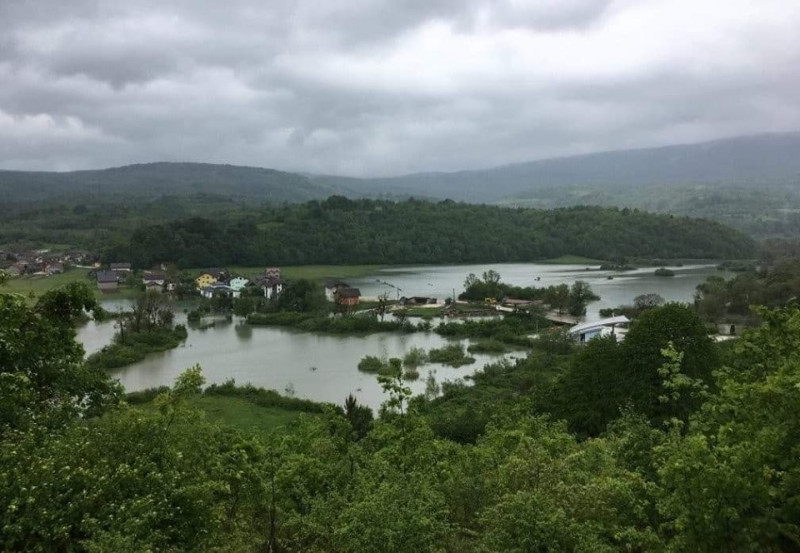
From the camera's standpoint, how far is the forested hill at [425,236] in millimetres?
67438

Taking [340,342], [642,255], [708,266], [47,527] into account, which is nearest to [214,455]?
[47,527]

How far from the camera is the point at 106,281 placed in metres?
52.1

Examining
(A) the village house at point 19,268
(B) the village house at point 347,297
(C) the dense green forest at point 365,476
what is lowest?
(B) the village house at point 347,297

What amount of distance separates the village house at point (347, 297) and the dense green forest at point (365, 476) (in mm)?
34583

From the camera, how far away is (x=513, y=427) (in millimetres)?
11484

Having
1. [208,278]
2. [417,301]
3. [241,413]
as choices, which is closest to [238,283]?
[208,278]

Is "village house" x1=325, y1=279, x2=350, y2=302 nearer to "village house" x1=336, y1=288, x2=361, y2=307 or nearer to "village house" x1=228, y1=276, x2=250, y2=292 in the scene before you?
"village house" x1=336, y1=288, x2=361, y2=307

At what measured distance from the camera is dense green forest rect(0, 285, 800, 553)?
4211 mm

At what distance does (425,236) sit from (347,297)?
122ft

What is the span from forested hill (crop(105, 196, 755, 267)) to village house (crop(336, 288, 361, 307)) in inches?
963

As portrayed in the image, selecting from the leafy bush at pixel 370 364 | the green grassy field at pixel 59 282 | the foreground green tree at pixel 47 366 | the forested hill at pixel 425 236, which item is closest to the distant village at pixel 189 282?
the green grassy field at pixel 59 282

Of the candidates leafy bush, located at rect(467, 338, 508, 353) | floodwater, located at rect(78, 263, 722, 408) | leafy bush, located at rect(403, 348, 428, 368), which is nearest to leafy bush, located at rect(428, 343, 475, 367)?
leafy bush, located at rect(403, 348, 428, 368)

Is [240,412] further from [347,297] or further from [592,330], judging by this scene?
[347,297]

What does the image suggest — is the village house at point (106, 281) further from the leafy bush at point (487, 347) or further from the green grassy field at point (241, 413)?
the leafy bush at point (487, 347)
